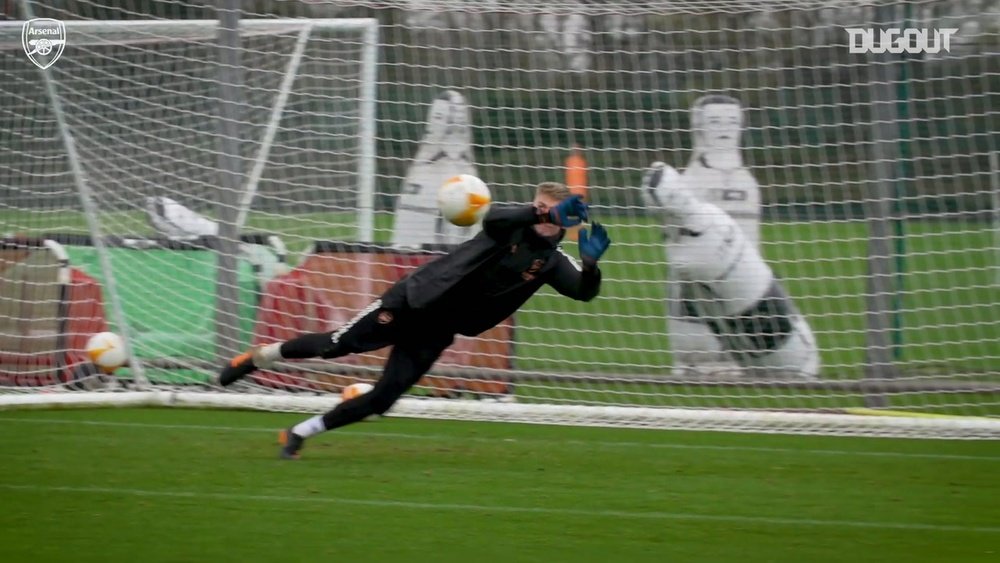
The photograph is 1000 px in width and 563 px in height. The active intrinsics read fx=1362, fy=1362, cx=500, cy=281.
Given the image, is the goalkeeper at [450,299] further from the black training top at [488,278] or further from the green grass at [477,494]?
the green grass at [477,494]

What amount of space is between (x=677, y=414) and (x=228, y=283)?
341 centimetres

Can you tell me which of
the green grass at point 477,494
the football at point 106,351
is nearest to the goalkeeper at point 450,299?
the green grass at point 477,494

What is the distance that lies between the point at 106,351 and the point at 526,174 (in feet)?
11.2

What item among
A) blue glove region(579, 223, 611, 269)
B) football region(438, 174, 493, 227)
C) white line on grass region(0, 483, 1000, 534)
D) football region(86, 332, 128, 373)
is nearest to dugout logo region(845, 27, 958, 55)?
blue glove region(579, 223, 611, 269)

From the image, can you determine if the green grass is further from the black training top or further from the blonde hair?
the blonde hair

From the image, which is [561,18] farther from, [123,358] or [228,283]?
[123,358]

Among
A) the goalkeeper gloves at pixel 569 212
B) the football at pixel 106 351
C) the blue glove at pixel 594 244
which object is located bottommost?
the football at pixel 106 351

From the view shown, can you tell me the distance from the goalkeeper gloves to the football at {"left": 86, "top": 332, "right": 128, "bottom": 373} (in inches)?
154

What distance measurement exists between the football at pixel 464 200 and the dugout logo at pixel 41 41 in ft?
12.4

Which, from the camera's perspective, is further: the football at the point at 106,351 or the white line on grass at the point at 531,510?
the football at the point at 106,351

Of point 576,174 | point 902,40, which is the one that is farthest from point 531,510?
point 902,40

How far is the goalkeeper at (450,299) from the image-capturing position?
728 cm

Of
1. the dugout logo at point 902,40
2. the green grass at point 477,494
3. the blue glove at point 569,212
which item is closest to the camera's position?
the green grass at point 477,494

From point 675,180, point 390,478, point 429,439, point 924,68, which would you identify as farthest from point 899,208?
point 390,478
